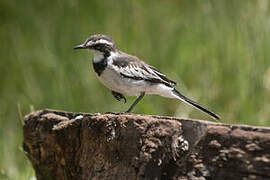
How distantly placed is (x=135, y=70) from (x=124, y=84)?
0.50ft

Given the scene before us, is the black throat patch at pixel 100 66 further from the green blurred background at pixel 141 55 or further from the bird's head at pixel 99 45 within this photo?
the green blurred background at pixel 141 55

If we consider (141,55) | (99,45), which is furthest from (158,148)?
(141,55)

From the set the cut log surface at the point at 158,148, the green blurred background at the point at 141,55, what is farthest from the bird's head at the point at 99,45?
the green blurred background at the point at 141,55

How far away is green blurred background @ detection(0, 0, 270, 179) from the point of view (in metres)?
5.05

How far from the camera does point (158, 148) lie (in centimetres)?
244

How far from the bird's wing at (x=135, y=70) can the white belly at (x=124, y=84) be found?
0.12 ft

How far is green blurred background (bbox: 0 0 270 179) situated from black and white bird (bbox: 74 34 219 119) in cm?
77

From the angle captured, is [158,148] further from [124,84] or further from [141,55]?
[141,55]

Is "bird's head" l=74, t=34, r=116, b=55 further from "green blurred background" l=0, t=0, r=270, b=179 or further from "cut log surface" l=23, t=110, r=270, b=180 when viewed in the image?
"green blurred background" l=0, t=0, r=270, b=179

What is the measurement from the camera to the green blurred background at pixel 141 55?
16.6ft

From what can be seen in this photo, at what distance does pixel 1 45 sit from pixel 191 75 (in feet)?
10.9

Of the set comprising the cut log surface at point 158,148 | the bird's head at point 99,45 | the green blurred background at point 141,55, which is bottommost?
the cut log surface at point 158,148

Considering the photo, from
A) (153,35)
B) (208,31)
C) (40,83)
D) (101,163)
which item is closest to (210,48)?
(208,31)

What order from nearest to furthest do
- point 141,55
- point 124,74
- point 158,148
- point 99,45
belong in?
point 158,148, point 124,74, point 99,45, point 141,55
